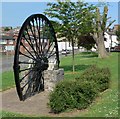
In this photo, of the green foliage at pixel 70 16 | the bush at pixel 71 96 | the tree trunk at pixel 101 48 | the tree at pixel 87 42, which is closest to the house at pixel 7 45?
the tree at pixel 87 42

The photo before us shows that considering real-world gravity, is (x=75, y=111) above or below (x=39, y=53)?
below

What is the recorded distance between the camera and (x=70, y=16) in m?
23.2

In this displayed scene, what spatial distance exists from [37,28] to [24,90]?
14.8 ft

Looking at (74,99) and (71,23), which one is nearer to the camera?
(74,99)

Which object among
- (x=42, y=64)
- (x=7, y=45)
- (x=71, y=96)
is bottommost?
(x=71, y=96)

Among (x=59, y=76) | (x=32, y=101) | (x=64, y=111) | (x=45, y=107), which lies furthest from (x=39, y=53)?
(x=64, y=111)

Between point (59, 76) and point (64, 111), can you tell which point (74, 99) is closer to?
point (64, 111)

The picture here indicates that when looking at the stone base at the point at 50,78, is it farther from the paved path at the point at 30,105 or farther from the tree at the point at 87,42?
the tree at the point at 87,42

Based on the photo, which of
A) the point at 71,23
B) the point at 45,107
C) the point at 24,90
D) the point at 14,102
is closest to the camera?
the point at 45,107

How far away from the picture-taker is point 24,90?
14.2 metres

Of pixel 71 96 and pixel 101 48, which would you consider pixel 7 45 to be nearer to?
pixel 101 48

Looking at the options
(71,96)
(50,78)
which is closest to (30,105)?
(71,96)

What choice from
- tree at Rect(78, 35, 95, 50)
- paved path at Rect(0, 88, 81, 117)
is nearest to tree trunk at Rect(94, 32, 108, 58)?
tree at Rect(78, 35, 95, 50)

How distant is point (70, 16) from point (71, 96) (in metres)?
14.1
